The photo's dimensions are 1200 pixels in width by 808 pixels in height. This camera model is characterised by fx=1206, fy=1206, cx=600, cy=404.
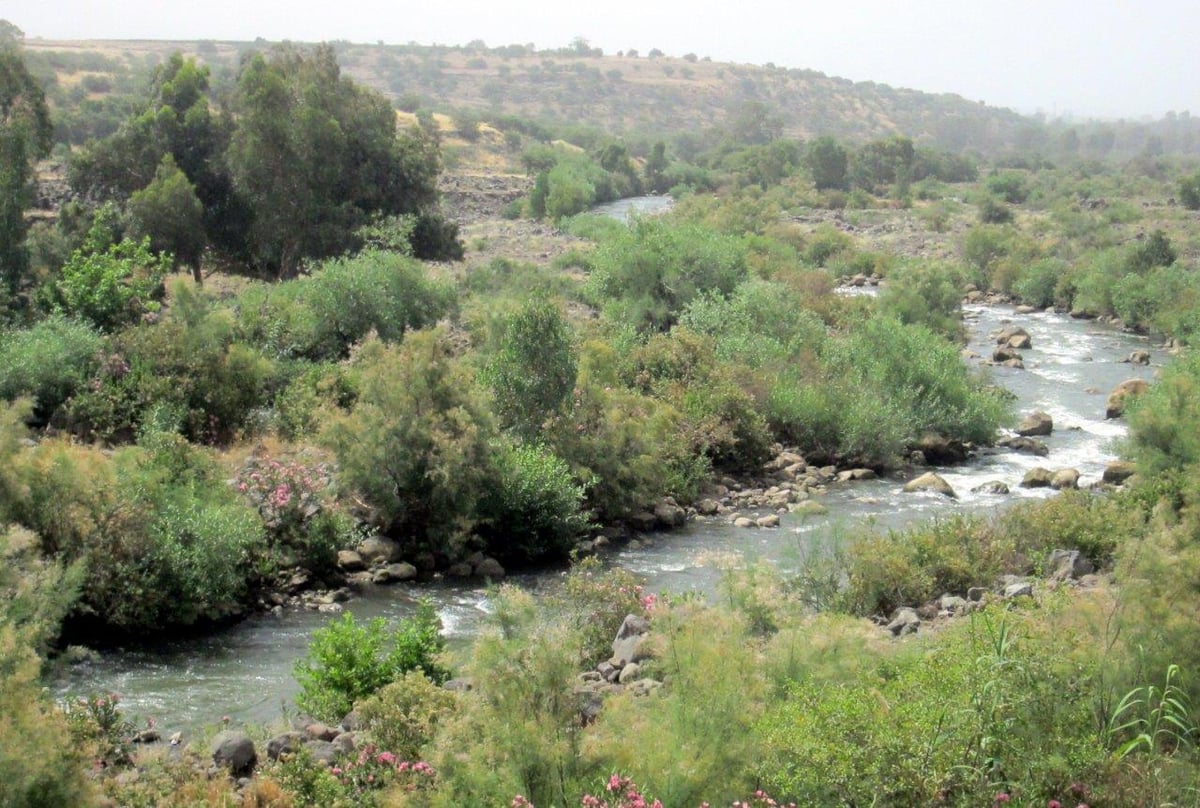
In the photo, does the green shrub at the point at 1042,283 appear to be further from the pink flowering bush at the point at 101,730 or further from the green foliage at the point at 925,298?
the pink flowering bush at the point at 101,730

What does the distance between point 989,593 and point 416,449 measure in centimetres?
795

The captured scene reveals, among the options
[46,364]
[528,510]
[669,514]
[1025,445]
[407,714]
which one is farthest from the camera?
[1025,445]

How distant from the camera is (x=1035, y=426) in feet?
79.7

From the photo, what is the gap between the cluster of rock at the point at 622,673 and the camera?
9005mm

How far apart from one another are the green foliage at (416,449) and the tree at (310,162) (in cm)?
1384

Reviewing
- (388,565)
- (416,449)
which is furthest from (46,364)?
(388,565)

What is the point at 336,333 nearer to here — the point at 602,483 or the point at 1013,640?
the point at 602,483

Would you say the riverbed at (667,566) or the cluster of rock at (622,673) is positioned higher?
the cluster of rock at (622,673)

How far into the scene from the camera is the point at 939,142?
138250 mm

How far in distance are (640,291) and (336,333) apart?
27.4 ft

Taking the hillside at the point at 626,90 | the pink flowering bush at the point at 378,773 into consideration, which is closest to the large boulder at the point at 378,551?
the pink flowering bush at the point at 378,773

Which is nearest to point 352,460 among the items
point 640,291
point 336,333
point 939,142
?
point 336,333

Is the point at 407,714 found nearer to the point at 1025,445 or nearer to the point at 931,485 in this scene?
the point at 931,485

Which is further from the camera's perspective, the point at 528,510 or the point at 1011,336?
the point at 1011,336
